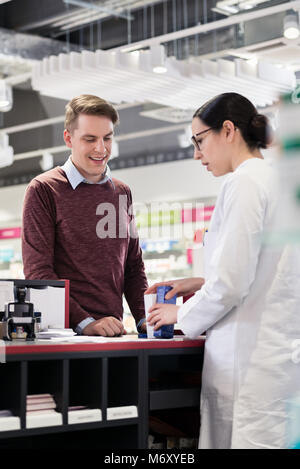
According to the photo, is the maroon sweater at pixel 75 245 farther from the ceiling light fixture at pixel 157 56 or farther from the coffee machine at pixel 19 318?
the ceiling light fixture at pixel 157 56

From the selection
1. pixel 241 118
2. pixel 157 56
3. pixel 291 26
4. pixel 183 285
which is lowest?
pixel 183 285

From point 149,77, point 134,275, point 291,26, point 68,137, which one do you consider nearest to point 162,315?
point 134,275

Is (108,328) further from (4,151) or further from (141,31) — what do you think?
(141,31)

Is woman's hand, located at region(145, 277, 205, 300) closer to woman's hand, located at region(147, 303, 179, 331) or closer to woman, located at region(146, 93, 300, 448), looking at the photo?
woman's hand, located at region(147, 303, 179, 331)

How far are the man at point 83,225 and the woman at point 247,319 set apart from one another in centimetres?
78

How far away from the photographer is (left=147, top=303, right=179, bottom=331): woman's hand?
9.50 feet

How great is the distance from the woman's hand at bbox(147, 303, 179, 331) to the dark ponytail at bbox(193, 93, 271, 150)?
2.21 feet

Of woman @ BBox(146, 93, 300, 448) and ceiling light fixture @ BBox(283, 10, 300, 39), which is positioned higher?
ceiling light fixture @ BBox(283, 10, 300, 39)

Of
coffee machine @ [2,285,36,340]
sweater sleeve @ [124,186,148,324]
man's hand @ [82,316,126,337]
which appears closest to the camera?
coffee machine @ [2,285,36,340]

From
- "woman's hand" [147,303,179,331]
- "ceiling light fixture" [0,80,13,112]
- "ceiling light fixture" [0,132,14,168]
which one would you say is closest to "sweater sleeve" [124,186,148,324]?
"woman's hand" [147,303,179,331]

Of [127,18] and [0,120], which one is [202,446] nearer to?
[127,18]

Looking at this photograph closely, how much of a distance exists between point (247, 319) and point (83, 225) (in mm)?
1170

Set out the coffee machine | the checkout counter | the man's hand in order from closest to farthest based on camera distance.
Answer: the checkout counter
the coffee machine
the man's hand

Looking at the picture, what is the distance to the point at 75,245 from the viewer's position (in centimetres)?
354
